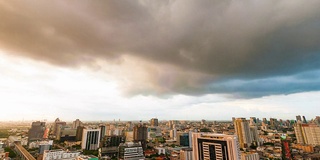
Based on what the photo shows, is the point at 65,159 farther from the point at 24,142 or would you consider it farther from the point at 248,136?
the point at 248,136

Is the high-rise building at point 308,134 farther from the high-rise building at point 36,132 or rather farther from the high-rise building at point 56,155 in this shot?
the high-rise building at point 36,132

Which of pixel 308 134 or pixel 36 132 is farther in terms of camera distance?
pixel 36 132

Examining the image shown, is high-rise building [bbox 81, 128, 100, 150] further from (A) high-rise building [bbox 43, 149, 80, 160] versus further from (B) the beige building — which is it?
(B) the beige building

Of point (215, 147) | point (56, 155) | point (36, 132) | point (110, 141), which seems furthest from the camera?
point (36, 132)

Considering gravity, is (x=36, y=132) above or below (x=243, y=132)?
above

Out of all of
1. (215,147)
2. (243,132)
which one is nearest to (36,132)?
(215,147)

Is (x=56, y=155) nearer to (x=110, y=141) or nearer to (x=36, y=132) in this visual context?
(x=110, y=141)

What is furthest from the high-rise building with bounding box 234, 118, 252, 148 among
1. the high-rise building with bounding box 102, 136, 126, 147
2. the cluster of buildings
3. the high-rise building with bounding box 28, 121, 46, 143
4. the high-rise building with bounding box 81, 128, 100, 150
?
the high-rise building with bounding box 28, 121, 46, 143
